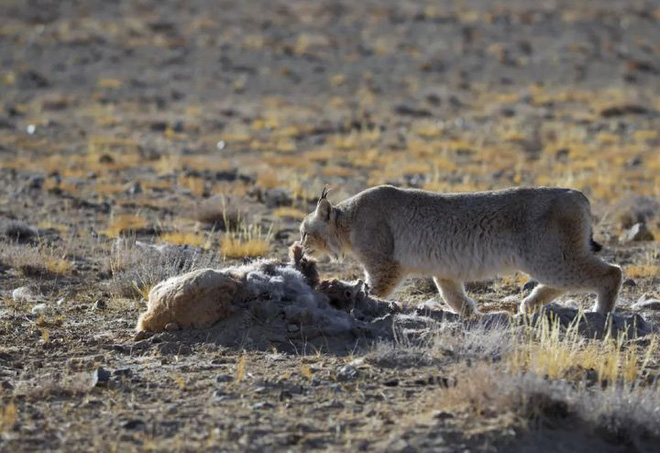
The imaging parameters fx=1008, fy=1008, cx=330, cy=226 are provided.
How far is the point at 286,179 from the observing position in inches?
906

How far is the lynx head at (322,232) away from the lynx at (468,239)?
12mm

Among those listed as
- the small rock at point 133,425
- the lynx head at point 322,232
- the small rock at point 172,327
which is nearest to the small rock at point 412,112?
the lynx head at point 322,232

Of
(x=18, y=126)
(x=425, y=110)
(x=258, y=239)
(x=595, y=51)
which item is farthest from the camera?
(x=595, y=51)

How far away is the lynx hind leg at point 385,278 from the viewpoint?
1155 cm

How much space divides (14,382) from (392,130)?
76.4 feet

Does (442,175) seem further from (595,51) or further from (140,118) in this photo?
(595,51)

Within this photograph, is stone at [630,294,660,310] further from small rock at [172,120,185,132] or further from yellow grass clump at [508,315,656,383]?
small rock at [172,120,185,132]

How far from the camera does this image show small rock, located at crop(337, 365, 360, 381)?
8.75 m

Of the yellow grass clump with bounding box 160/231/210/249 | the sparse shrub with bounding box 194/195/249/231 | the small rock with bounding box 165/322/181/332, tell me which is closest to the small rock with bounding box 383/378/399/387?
the small rock with bounding box 165/322/181/332

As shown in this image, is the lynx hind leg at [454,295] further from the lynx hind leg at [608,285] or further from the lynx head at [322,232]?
the lynx hind leg at [608,285]

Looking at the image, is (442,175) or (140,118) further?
(140,118)

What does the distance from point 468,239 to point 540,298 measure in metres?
1.10

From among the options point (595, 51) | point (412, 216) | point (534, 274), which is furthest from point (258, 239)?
point (595, 51)

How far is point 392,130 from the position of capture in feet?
103
